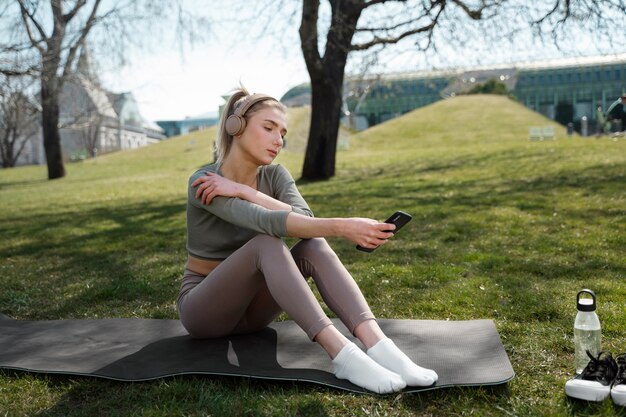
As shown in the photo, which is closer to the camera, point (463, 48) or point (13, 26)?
point (13, 26)

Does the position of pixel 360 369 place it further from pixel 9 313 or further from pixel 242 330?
pixel 9 313

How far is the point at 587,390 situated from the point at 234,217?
197 cm

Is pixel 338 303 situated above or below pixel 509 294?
above

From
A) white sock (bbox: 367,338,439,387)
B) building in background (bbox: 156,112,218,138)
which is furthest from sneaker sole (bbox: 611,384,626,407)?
building in background (bbox: 156,112,218,138)

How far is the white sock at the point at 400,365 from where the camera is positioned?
3.15m

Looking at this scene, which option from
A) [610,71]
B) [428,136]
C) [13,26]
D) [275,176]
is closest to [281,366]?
[275,176]

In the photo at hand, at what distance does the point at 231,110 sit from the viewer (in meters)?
3.84

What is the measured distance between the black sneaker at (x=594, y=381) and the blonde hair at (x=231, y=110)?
214cm

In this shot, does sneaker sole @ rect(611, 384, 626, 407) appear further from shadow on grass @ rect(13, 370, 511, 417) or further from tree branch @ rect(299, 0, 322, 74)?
tree branch @ rect(299, 0, 322, 74)

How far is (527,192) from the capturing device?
1162cm

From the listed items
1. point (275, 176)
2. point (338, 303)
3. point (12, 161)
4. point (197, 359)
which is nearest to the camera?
point (338, 303)

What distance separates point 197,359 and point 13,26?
11905 mm

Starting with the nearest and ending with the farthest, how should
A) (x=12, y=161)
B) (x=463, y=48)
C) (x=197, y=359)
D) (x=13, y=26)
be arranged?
(x=197, y=359), (x=13, y=26), (x=463, y=48), (x=12, y=161)

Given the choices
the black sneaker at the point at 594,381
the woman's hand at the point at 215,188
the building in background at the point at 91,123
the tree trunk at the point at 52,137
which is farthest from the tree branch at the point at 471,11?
the tree trunk at the point at 52,137
